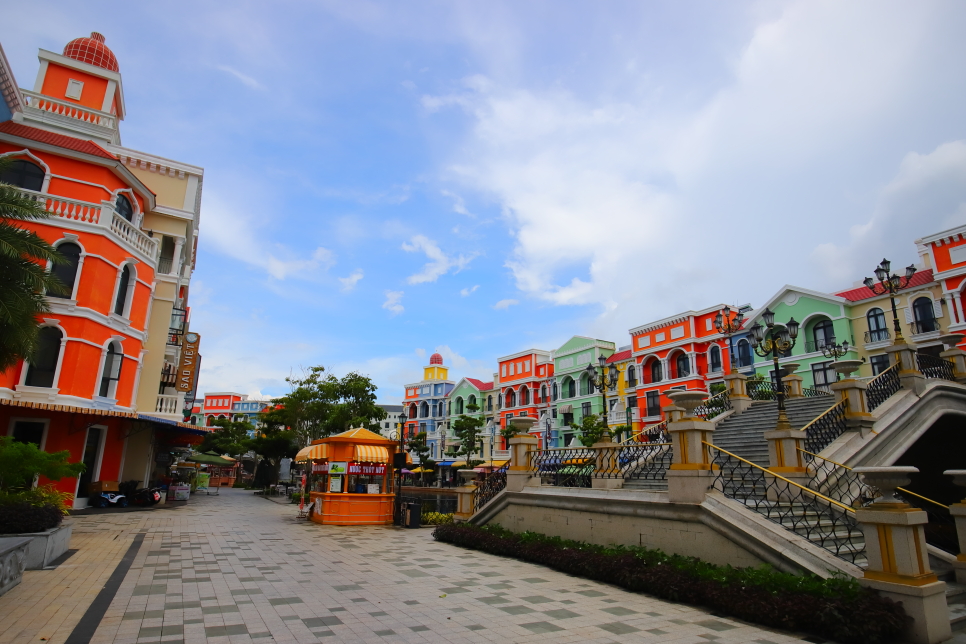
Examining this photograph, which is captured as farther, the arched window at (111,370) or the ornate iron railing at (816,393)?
the arched window at (111,370)

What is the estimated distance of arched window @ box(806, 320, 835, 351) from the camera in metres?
32.8

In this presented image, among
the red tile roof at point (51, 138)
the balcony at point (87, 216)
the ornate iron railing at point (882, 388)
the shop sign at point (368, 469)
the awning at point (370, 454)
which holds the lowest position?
the shop sign at point (368, 469)

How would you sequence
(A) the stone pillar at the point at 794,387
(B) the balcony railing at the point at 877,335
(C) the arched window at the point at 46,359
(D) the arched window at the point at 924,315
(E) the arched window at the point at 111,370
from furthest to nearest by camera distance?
(B) the balcony railing at the point at 877,335 → (D) the arched window at the point at 924,315 → (E) the arched window at the point at 111,370 → (A) the stone pillar at the point at 794,387 → (C) the arched window at the point at 46,359

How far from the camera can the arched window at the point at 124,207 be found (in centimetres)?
2245

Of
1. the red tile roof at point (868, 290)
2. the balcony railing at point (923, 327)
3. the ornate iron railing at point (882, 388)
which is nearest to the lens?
the ornate iron railing at point (882, 388)

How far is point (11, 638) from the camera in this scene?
588 cm

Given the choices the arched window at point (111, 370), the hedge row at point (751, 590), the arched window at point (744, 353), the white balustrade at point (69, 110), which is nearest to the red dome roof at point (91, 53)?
the white balustrade at point (69, 110)

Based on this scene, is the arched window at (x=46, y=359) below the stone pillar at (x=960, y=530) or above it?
above

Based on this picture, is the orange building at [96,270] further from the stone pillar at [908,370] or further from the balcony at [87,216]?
the stone pillar at [908,370]

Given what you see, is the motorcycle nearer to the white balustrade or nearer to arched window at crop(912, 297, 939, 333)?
the white balustrade

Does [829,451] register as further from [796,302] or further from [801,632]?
[796,302]

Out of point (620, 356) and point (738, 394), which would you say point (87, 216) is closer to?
point (738, 394)

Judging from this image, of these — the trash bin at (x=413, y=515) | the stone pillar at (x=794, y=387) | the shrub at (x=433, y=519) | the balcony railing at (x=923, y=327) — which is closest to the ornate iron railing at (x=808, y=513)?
the stone pillar at (x=794, y=387)

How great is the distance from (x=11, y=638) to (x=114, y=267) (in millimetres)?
18537
